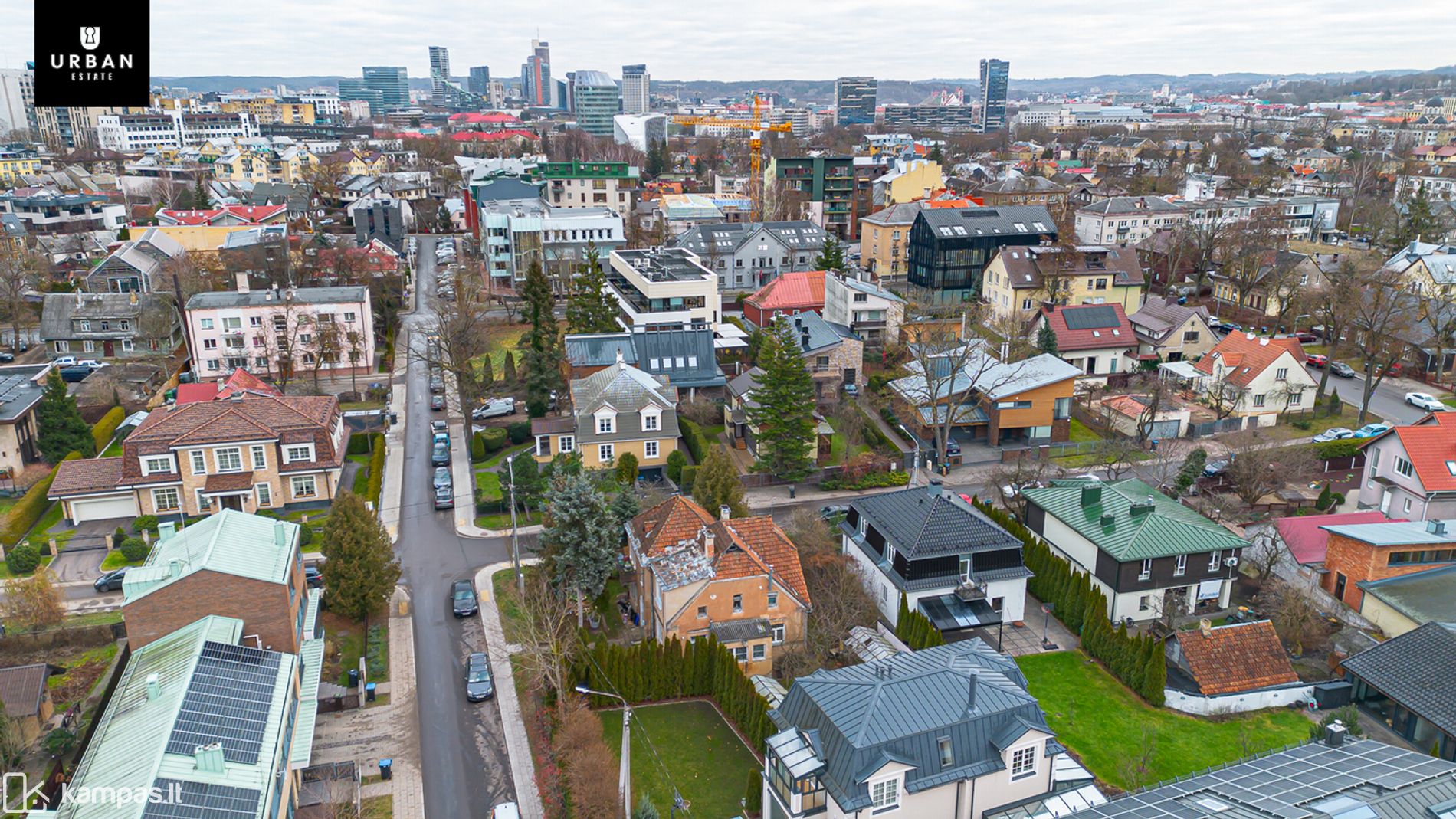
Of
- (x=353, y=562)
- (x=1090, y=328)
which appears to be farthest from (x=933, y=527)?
(x=1090, y=328)

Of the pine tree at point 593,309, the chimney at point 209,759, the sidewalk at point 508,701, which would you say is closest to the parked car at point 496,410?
the pine tree at point 593,309

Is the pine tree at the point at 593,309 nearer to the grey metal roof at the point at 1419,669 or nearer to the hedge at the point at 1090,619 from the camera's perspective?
the hedge at the point at 1090,619

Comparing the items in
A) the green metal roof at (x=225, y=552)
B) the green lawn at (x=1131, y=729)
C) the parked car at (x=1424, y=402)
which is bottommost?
the green lawn at (x=1131, y=729)

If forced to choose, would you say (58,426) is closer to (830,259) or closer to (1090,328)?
(830,259)

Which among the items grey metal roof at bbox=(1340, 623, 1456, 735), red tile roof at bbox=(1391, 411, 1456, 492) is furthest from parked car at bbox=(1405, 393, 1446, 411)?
grey metal roof at bbox=(1340, 623, 1456, 735)

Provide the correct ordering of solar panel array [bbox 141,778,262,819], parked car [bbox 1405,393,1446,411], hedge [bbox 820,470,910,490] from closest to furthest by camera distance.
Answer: solar panel array [bbox 141,778,262,819], hedge [bbox 820,470,910,490], parked car [bbox 1405,393,1446,411]

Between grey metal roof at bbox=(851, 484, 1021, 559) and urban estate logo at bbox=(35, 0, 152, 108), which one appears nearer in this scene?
urban estate logo at bbox=(35, 0, 152, 108)

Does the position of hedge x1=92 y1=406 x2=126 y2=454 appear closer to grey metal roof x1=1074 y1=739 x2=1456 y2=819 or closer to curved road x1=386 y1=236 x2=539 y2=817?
curved road x1=386 y1=236 x2=539 y2=817
